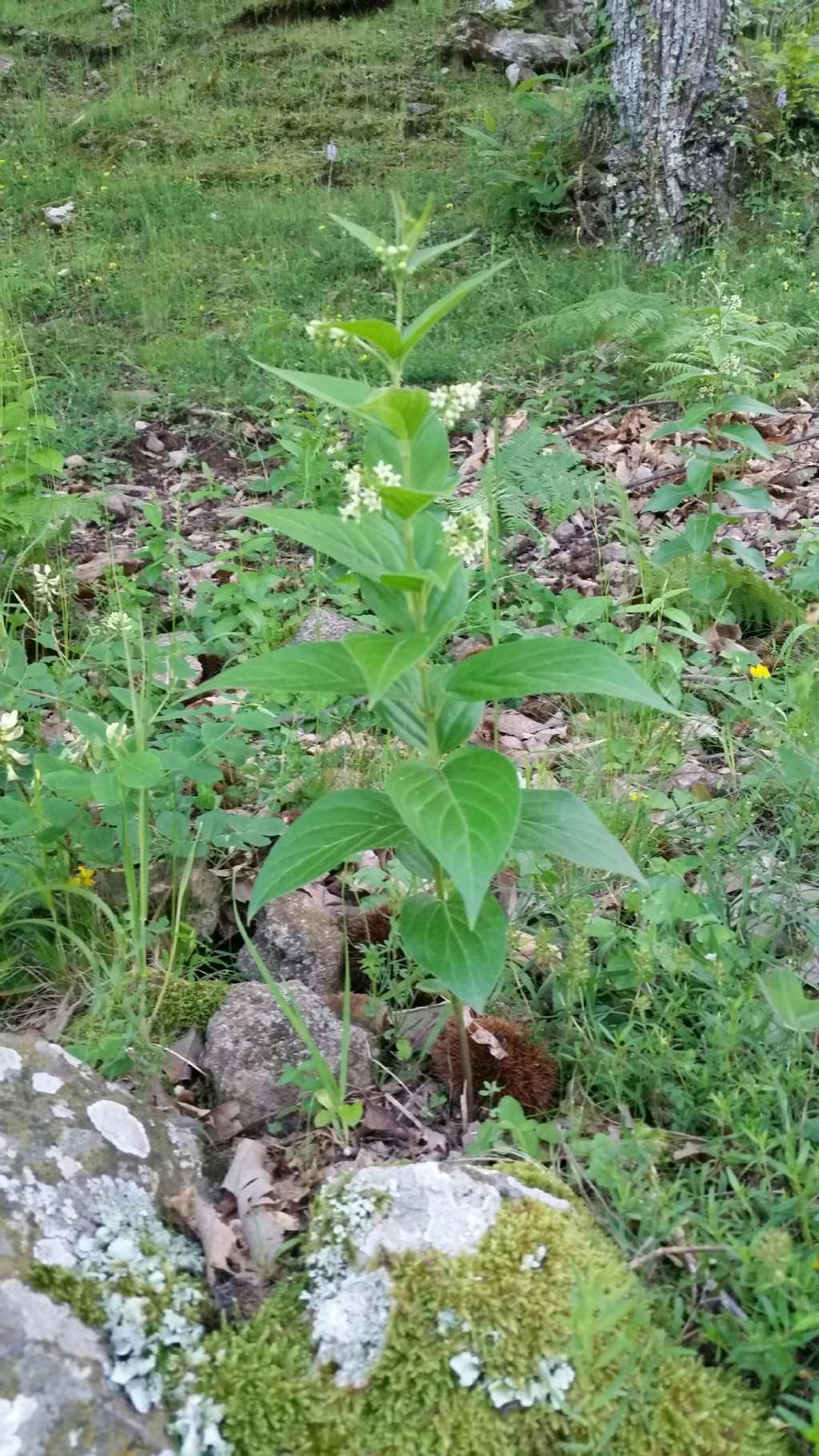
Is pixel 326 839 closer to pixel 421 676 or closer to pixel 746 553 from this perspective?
pixel 421 676

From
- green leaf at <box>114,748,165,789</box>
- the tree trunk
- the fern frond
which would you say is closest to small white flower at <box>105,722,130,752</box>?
green leaf at <box>114,748,165,789</box>

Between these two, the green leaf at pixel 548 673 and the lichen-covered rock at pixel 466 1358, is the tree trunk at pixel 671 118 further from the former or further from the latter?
the lichen-covered rock at pixel 466 1358

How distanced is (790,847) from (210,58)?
44.7 ft

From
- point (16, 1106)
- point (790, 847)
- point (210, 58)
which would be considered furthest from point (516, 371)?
point (210, 58)

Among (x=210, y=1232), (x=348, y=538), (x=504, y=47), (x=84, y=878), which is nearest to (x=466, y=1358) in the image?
(x=210, y=1232)

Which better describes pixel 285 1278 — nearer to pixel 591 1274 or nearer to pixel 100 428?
pixel 591 1274

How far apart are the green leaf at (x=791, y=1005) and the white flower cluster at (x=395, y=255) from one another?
142 centimetres

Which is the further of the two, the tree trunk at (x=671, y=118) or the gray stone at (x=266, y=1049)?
the tree trunk at (x=671, y=118)

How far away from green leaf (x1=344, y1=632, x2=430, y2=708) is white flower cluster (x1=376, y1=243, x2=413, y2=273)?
575mm

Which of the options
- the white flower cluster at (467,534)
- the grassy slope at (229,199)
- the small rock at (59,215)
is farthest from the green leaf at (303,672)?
the small rock at (59,215)

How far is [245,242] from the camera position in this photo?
331 inches

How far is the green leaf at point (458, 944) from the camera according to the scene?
167 cm

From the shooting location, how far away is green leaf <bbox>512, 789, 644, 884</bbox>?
5.75ft

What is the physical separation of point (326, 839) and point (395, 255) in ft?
3.18
